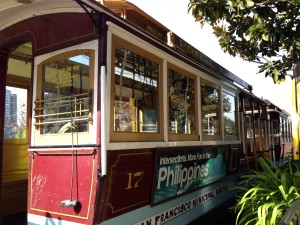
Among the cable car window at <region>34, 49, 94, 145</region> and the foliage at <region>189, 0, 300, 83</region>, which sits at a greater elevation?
the foliage at <region>189, 0, 300, 83</region>

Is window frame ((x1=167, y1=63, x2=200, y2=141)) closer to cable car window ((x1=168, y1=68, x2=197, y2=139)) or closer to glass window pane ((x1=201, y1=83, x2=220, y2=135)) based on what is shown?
cable car window ((x1=168, y1=68, x2=197, y2=139))

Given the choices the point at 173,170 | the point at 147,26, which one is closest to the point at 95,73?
the point at 147,26

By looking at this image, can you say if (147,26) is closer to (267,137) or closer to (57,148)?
(57,148)

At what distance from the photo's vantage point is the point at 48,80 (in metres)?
3.23

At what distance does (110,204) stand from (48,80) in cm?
134

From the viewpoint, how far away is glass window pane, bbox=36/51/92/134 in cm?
290

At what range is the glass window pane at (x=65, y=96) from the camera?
2.90 metres

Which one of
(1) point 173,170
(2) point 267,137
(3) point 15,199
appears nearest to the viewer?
(1) point 173,170

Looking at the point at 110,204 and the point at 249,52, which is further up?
the point at 249,52

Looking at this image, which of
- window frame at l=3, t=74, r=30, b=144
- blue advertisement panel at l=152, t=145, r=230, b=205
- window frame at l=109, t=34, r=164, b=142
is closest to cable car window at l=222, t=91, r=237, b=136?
blue advertisement panel at l=152, t=145, r=230, b=205

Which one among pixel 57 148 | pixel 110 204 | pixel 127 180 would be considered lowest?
pixel 110 204

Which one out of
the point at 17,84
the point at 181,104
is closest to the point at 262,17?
the point at 181,104

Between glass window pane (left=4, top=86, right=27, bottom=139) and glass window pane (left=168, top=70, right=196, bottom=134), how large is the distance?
223cm

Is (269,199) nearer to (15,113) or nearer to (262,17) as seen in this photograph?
(262,17)
